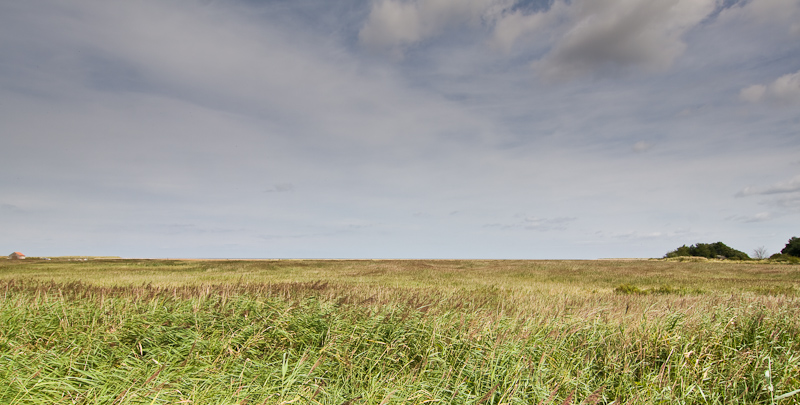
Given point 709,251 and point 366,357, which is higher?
point 709,251

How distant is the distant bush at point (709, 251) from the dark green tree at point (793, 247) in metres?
17.5

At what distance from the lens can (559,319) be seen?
6.96m

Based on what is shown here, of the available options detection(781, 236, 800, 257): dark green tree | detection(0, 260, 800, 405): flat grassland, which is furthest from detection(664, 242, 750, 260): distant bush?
detection(0, 260, 800, 405): flat grassland

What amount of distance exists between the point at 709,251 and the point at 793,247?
30.2m

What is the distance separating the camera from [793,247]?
83.6m

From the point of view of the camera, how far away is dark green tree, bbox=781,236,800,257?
8194 centimetres

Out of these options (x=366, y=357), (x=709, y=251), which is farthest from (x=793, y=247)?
(x=366, y=357)

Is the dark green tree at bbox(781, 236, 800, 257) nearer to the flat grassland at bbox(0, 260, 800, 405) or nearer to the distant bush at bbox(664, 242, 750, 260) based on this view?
the distant bush at bbox(664, 242, 750, 260)

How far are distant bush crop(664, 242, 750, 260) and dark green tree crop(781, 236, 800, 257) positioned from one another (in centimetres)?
1752

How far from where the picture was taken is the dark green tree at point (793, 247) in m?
81.9


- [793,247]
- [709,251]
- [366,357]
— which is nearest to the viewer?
[366,357]

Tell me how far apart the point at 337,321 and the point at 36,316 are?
16.7ft

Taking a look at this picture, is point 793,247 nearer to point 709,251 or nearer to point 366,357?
point 709,251

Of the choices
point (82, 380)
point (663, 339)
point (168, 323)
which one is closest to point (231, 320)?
point (168, 323)
